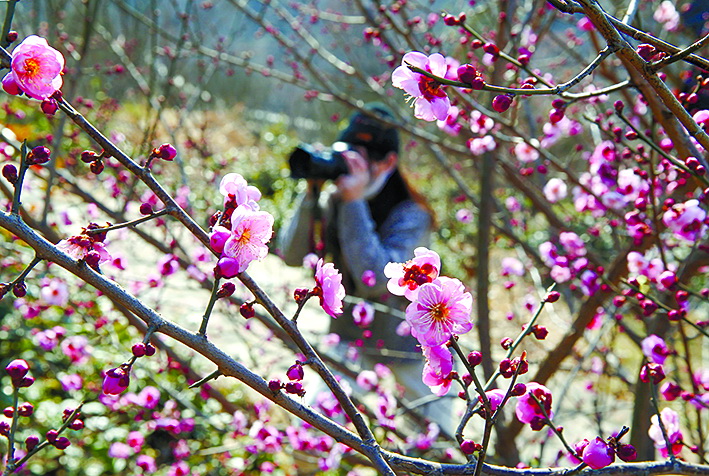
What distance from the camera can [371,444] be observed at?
0.79m

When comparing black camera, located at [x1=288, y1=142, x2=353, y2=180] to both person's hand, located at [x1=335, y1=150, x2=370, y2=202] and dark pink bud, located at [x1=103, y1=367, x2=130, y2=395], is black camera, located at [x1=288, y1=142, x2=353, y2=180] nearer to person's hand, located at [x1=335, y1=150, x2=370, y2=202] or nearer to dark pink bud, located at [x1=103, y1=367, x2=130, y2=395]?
person's hand, located at [x1=335, y1=150, x2=370, y2=202]

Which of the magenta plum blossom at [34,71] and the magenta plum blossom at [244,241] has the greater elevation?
the magenta plum blossom at [34,71]

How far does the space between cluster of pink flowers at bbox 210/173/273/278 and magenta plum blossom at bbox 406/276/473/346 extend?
8.5 inches

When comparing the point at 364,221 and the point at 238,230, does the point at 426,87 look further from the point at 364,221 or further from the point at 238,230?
the point at 364,221

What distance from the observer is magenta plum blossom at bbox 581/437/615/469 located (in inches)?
31.2

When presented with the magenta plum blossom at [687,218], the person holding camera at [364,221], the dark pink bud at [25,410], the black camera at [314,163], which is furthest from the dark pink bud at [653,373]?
the black camera at [314,163]

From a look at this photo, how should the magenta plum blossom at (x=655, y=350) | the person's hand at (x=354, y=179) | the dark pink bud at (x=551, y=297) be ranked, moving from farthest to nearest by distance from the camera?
the person's hand at (x=354, y=179), the magenta plum blossom at (x=655, y=350), the dark pink bud at (x=551, y=297)

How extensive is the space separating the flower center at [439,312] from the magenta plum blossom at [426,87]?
0.30m

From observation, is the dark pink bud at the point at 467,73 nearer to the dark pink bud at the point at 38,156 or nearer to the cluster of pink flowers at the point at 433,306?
the cluster of pink flowers at the point at 433,306

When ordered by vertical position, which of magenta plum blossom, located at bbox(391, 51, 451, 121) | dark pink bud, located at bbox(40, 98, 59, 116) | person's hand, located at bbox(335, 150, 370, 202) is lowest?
dark pink bud, located at bbox(40, 98, 59, 116)

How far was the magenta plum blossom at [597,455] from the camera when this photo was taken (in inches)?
31.2

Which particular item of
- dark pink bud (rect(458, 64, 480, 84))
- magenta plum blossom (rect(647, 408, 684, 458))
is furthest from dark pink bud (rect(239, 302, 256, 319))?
magenta plum blossom (rect(647, 408, 684, 458))

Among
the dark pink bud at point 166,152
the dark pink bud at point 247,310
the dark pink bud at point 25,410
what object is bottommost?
the dark pink bud at point 25,410

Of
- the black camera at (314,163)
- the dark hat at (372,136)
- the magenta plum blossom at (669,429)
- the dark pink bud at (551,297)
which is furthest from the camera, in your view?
the dark hat at (372,136)
